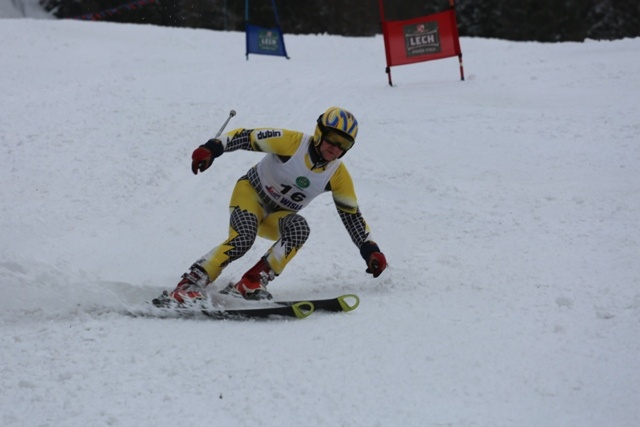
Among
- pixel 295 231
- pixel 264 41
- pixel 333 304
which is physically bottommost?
pixel 333 304

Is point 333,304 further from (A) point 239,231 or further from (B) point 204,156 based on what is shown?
(B) point 204,156

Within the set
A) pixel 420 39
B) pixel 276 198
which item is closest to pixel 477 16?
pixel 420 39

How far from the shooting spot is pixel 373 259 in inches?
187

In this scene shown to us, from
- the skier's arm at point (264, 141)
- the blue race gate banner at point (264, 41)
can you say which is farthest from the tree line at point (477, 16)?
the skier's arm at point (264, 141)

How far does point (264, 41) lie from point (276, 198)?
10217 millimetres

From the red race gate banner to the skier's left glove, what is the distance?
711 centimetres

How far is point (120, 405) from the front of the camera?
313 cm

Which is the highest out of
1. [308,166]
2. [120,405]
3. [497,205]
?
[308,166]

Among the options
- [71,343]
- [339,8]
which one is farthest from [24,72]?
[339,8]

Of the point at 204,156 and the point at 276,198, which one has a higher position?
the point at 204,156

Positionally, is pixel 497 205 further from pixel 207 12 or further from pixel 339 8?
pixel 339 8

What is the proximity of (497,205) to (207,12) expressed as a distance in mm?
24309

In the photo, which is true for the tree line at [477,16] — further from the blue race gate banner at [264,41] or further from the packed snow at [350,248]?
the packed snow at [350,248]

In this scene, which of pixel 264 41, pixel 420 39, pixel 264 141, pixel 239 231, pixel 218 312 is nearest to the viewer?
pixel 218 312
